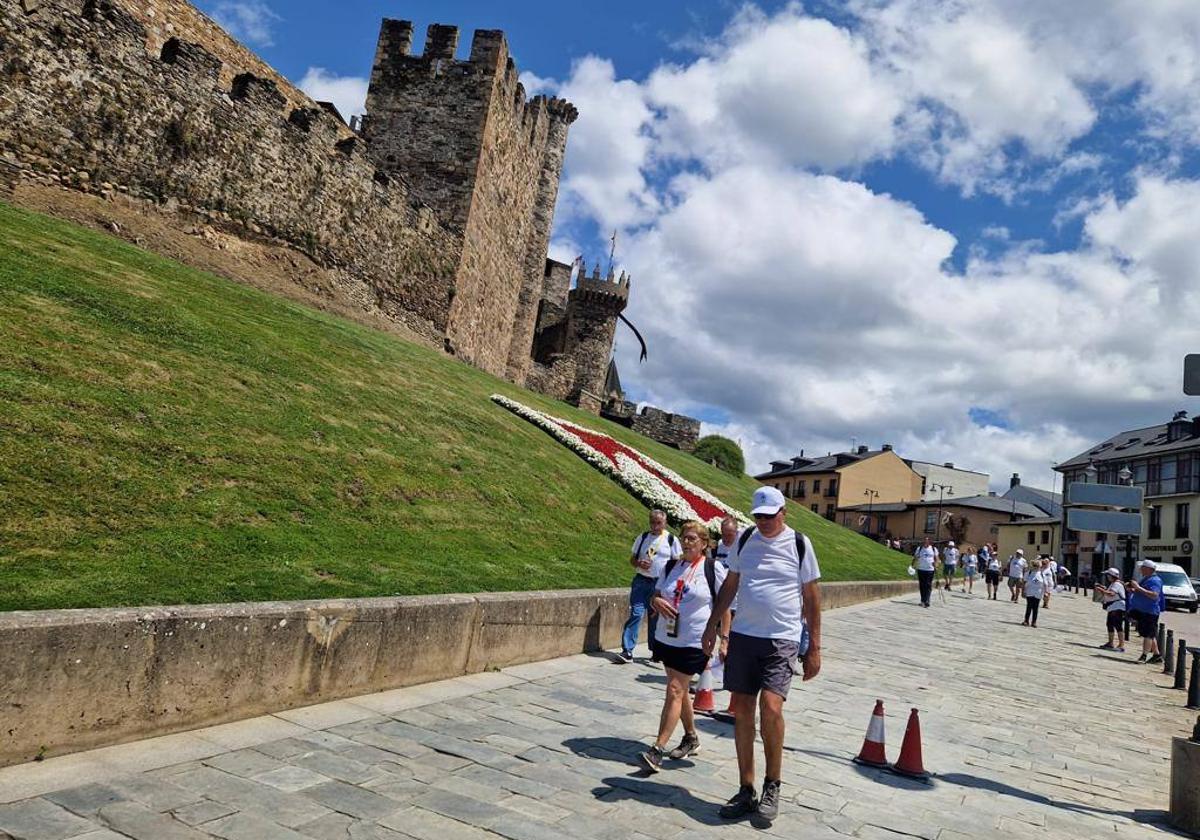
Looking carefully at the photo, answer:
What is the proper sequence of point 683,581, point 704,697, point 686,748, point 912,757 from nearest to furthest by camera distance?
point 686,748 → point 912,757 → point 683,581 → point 704,697

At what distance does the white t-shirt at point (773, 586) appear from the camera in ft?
15.6

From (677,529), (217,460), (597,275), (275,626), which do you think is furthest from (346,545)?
(597,275)

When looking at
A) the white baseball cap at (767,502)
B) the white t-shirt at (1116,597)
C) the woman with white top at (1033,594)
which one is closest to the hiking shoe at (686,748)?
the white baseball cap at (767,502)

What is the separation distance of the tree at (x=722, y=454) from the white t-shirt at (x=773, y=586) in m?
41.5

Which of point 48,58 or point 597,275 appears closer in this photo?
point 48,58

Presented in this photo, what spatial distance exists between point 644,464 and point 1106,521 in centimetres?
1235

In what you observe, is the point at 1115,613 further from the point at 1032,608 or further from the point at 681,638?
the point at 681,638

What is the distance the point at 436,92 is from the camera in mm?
28047

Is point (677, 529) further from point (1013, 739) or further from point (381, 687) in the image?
point (381, 687)

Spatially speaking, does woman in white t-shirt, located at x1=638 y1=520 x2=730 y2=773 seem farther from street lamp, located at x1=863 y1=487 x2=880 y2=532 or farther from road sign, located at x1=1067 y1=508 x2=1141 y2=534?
street lamp, located at x1=863 y1=487 x2=880 y2=532

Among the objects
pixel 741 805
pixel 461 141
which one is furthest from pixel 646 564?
pixel 461 141

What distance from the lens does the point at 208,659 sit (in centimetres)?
486

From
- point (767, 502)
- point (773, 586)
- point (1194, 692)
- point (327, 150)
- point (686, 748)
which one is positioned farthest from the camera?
point (327, 150)

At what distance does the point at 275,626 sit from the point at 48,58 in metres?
14.1
